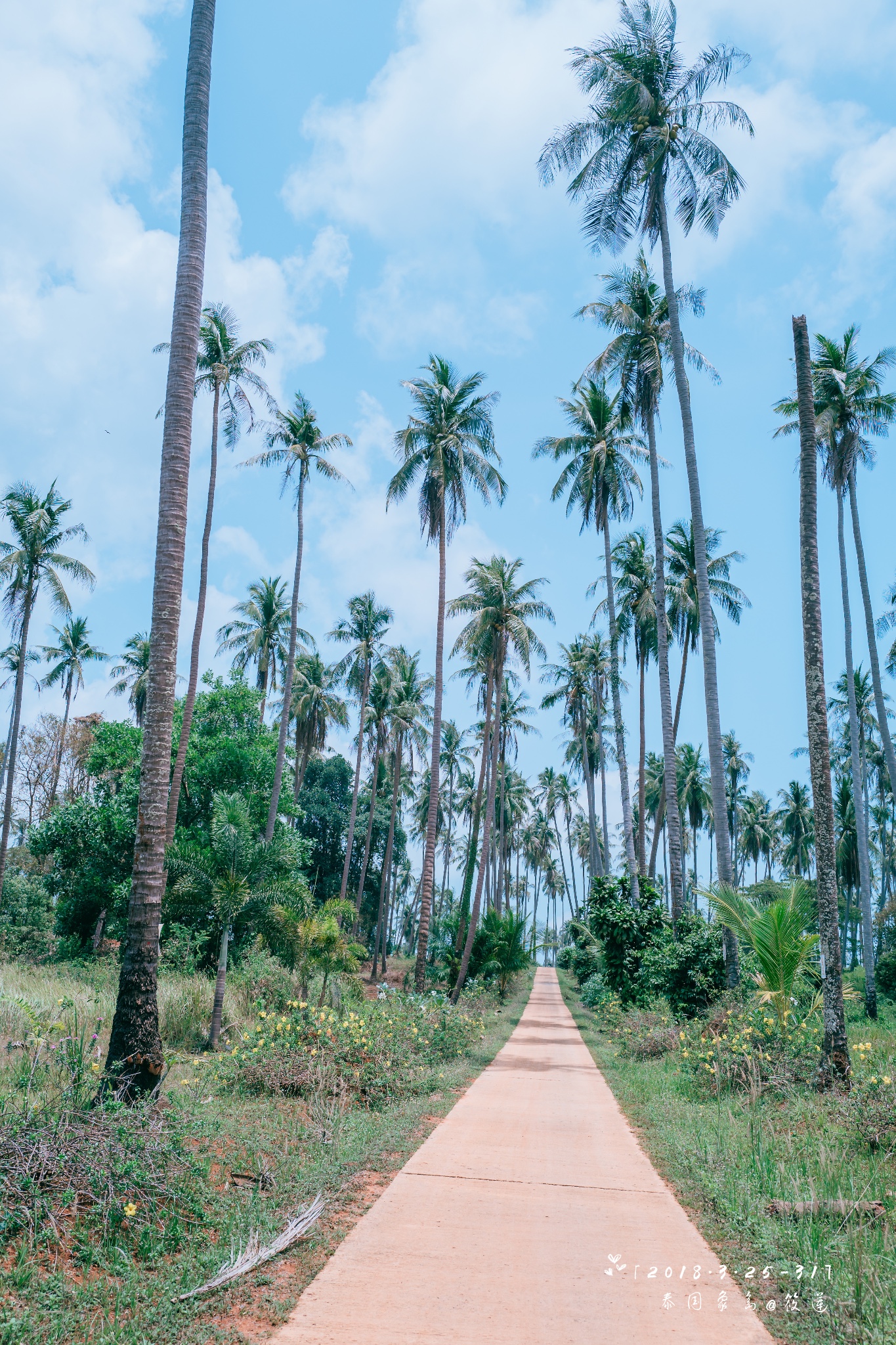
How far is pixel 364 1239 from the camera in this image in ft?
17.1

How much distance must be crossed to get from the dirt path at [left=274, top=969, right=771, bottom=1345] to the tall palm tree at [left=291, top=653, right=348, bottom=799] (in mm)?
32182

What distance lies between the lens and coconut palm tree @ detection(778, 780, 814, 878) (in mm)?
54725

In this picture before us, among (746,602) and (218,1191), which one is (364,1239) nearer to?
(218,1191)

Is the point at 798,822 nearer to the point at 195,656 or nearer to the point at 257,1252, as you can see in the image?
the point at 195,656

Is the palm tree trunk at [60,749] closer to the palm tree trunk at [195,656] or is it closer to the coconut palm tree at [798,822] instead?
the palm tree trunk at [195,656]

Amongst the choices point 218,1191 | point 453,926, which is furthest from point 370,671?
point 218,1191

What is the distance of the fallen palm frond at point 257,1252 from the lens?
4414mm

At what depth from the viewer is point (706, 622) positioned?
17.2m

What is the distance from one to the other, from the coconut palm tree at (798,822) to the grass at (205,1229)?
5069 centimetres

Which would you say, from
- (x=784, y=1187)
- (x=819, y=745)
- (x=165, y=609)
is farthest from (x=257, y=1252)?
(x=819, y=745)

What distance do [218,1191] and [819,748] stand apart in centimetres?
805

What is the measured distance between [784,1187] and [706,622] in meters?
12.4

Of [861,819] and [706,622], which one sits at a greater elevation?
[706,622]

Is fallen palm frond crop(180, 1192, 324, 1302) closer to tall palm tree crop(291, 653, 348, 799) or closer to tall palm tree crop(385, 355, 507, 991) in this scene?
tall palm tree crop(385, 355, 507, 991)
